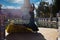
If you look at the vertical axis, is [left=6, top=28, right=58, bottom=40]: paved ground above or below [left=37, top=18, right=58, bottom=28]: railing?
below

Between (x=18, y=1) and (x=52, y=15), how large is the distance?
0.49 metres

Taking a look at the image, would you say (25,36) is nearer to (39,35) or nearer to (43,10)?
(39,35)

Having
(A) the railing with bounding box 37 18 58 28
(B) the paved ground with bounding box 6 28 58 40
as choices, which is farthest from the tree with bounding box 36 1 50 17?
(B) the paved ground with bounding box 6 28 58 40

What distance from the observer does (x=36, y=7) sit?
64.7 inches

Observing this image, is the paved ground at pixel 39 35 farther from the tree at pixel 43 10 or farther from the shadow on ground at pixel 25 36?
the tree at pixel 43 10

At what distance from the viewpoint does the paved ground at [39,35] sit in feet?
5.29

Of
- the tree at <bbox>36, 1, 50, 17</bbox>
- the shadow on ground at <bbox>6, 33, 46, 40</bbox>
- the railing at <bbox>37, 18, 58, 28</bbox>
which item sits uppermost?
the tree at <bbox>36, 1, 50, 17</bbox>

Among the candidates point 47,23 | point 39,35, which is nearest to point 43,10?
point 47,23

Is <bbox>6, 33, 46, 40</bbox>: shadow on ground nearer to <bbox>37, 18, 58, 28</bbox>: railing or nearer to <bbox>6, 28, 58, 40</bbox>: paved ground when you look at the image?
<bbox>6, 28, 58, 40</bbox>: paved ground

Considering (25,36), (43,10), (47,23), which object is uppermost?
(43,10)

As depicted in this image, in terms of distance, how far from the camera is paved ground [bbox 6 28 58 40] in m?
1.61

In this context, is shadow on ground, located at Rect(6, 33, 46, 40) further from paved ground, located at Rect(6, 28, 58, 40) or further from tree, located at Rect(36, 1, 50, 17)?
tree, located at Rect(36, 1, 50, 17)

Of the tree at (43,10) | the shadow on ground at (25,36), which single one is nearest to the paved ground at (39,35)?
the shadow on ground at (25,36)

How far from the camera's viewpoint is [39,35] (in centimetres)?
166
